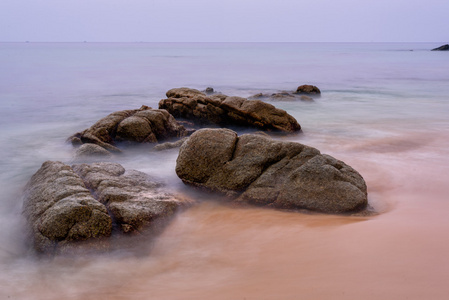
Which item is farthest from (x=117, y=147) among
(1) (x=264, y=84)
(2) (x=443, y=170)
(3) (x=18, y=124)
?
(1) (x=264, y=84)

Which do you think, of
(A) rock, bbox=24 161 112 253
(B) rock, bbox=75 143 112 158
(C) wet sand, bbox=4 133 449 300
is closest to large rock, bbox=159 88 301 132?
(B) rock, bbox=75 143 112 158

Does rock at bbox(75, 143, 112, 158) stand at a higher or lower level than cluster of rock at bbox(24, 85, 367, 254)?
lower

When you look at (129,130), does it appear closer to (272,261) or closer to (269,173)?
(269,173)

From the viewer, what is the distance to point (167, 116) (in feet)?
Answer: 36.1

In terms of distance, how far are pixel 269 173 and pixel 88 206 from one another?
2.75 meters

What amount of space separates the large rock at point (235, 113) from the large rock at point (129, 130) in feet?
5.54

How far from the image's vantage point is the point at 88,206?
5.06 meters

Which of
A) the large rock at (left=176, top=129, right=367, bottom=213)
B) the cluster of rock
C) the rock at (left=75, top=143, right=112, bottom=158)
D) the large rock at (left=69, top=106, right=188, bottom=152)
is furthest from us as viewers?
the large rock at (left=69, top=106, right=188, bottom=152)

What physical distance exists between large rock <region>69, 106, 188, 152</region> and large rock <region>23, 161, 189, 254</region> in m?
3.09

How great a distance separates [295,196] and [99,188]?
115 inches

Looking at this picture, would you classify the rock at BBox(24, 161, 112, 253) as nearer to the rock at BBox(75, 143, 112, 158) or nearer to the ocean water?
the ocean water

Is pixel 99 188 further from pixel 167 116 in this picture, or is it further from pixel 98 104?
pixel 98 104

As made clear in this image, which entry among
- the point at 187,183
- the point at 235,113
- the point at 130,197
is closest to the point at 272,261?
the point at 130,197

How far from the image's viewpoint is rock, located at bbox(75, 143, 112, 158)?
8.84 meters
